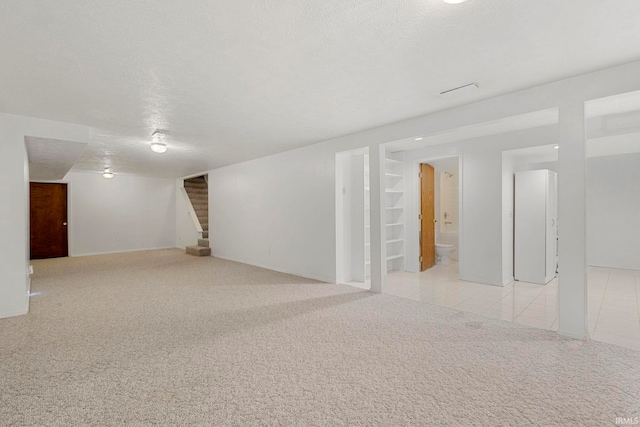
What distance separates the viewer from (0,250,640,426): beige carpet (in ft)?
6.06

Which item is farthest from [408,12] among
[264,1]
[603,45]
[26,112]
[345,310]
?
[26,112]

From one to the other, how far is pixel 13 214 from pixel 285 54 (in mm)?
3943

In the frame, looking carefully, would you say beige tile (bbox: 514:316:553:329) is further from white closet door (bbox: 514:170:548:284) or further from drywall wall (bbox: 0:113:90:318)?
drywall wall (bbox: 0:113:90:318)

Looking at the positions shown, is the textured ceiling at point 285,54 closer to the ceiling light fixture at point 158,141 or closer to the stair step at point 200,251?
the ceiling light fixture at point 158,141

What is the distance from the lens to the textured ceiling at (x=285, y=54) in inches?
70.6

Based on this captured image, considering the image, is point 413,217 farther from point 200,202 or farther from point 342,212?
point 200,202

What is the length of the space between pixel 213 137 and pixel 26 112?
2.16 metres

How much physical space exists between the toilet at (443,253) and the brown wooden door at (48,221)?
9.81m

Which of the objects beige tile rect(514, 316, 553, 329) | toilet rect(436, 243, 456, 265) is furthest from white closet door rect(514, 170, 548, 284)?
beige tile rect(514, 316, 553, 329)

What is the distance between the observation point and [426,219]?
6.30 meters

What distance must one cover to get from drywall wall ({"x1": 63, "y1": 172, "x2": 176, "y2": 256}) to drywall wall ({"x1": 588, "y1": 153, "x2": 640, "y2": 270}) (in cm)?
1149

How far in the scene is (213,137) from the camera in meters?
4.75

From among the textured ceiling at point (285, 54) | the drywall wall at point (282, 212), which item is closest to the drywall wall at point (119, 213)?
the drywall wall at point (282, 212)

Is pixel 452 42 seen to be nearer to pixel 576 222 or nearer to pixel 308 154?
pixel 576 222
